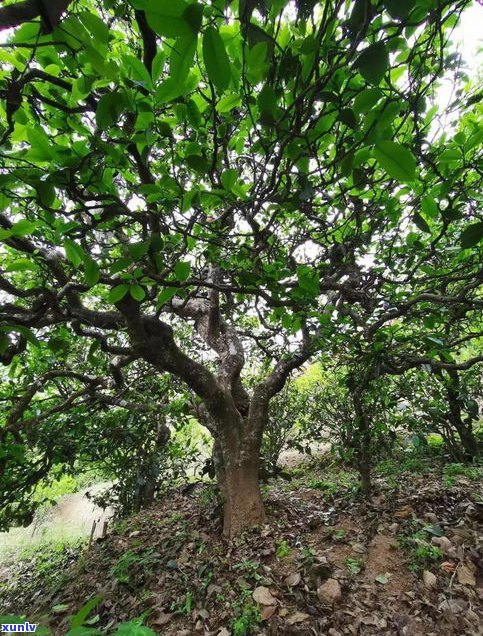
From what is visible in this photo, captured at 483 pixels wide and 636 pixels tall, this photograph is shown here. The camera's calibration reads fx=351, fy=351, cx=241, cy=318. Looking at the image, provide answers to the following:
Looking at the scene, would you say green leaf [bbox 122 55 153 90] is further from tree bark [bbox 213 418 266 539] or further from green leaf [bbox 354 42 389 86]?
tree bark [bbox 213 418 266 539]

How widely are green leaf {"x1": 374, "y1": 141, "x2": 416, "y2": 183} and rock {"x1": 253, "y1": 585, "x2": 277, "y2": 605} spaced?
2.62 metres

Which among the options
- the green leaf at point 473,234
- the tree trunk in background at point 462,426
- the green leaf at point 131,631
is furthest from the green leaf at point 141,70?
the tree trunk in background at point 462,426

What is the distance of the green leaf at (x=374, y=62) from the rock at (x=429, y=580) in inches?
107

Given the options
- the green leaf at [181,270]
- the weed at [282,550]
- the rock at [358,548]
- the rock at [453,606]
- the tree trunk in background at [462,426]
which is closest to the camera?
the green leaf at [181,270]

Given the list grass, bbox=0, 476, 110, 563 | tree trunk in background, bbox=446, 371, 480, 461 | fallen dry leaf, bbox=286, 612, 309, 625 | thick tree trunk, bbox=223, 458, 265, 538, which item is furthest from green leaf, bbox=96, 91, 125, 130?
grass, bbox=0, 476, 110, 563

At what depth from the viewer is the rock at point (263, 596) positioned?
2.27 meters

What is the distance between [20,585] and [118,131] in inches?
241

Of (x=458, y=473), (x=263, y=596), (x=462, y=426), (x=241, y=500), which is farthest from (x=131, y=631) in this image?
(x=462, y=426)

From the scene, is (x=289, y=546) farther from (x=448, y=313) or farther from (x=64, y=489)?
(x=64, y=489)

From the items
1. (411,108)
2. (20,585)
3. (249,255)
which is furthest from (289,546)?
(20,585)

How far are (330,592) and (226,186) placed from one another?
2507mm

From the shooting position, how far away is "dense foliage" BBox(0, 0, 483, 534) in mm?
865

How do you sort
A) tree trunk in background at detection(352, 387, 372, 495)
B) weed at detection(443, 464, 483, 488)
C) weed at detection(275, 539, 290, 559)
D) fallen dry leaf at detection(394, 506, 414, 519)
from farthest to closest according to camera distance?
weed at detection(443, 464, 483, 488) < tree trunk in background at detection(352, 387, 372, 495) < fallen dry leaf at detection(394, 506, 414, 519) < weed at detection(275, 539, 290, 559)

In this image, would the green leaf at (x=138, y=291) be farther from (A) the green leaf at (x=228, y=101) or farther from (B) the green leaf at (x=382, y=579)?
(B) the green leaf at (x=382, y=579)
